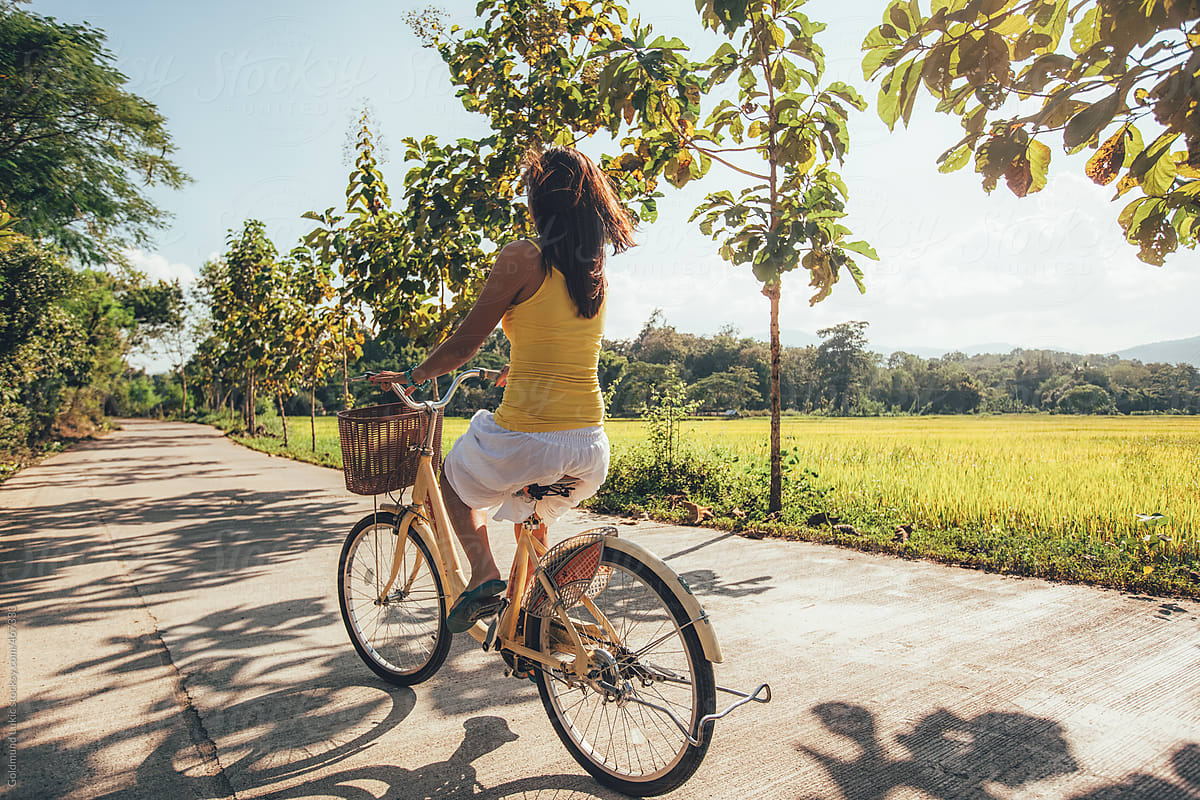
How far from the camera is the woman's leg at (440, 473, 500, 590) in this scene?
2570 mm

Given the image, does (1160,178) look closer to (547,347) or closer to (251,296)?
(547,347)

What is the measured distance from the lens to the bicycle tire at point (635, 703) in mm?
2102

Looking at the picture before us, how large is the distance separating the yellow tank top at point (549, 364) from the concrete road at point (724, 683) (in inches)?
46.9

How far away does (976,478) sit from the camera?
6762 millimetres

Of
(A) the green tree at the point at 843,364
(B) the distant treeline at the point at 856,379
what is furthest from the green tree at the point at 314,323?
(A) the green tree at the point at 843,364

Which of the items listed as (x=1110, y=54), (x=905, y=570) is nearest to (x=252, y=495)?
(x=905, y=570)

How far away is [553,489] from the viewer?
7.84ft

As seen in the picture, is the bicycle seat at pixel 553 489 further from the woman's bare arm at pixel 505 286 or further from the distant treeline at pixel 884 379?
the distant treeline at pixel 884 379

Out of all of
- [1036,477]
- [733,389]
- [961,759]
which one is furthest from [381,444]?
[733,389]

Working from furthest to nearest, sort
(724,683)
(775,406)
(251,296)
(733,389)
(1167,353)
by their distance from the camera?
(251,296) < (733,389) < (1167,353) < (775,406) < (724,683)

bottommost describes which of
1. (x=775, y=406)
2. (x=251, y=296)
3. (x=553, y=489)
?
(x=553, y=489)

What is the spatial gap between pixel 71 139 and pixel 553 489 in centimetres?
1119

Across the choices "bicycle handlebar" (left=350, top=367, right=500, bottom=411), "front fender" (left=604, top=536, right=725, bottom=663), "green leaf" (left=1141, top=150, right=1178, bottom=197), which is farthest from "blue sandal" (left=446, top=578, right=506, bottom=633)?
"green leaf" (left=1141, top=150, right=1178, bottom=197)

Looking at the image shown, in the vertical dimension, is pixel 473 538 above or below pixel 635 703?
above
